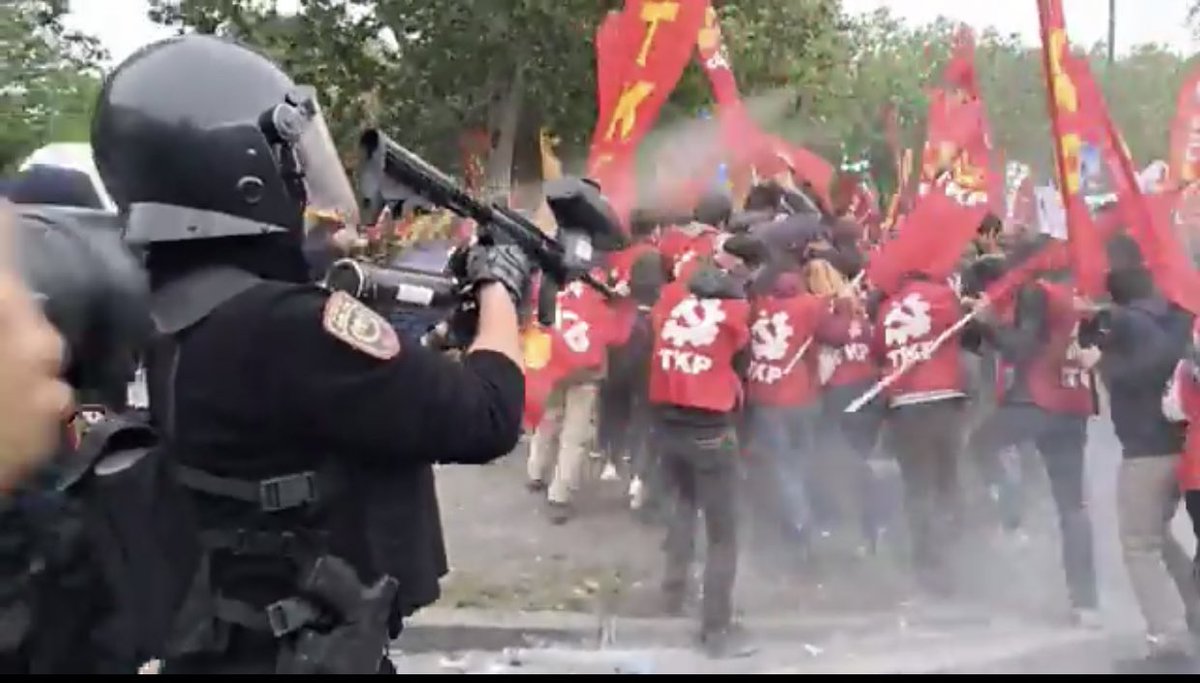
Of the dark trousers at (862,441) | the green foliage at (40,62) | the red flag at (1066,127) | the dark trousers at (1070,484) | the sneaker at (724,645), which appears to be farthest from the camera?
the green foliage at (40,62)

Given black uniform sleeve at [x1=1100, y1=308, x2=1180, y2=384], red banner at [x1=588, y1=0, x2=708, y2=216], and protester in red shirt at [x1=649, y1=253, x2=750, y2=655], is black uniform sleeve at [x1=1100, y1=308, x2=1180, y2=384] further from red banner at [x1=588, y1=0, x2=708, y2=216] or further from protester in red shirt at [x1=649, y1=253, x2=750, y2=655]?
red banner at [x1=588, y1=0, x2=708, y2=216]

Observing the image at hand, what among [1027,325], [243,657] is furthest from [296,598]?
[1027,325]

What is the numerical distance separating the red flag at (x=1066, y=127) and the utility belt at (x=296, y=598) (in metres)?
4.37

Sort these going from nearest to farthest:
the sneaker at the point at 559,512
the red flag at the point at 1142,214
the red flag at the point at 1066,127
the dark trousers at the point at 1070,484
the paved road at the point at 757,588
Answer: the red flag at the point at 1142,214
the red flag at the point at 1066,127
the paved road at the point at 757,588
the dark trousers at the point at 1070,484
the sneaker at the point at 559,512

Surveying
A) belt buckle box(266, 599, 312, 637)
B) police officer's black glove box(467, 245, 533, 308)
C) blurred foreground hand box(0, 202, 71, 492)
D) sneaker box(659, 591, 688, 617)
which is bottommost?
sneaker box(659, 591, 688, 617)

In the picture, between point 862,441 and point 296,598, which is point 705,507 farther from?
point 296,598

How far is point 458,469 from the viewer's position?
10.5 m

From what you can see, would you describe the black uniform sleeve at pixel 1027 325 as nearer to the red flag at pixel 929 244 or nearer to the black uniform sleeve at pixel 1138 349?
the red flag at pixel 929 244

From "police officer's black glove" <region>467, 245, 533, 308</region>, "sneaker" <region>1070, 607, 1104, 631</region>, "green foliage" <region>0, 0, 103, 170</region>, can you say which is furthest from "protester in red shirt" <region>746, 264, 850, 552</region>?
"green foliage" <region>0, 0, 103, 170</region>

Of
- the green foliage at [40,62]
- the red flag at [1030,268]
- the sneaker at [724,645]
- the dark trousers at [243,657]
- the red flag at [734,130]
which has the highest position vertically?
the green foliage at [40,62]

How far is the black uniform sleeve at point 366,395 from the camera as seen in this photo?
2359 millimetres

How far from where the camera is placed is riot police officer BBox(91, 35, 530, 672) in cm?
238

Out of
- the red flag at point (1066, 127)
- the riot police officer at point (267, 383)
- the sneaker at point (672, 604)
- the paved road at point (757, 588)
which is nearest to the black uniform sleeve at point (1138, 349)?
the red flag at point (1066, 127)

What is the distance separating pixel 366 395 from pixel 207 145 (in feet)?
1.68
